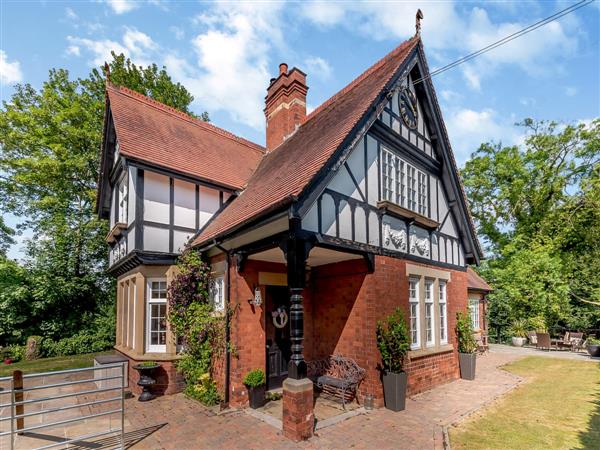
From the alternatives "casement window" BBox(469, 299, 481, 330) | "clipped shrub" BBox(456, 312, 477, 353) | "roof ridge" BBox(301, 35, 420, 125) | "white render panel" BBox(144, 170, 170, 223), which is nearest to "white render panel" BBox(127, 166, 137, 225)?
"white render panel" BBox(144, 170, 170, 223)

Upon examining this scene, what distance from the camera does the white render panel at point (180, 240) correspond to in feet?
32.6

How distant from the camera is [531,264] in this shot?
2012cm

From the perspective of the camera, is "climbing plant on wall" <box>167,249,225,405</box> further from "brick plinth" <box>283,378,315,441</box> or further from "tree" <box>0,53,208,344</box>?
"tree" <box>0,53,208,344</box>

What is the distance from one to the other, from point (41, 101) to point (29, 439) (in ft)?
65.1

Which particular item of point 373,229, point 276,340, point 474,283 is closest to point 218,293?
point 276,340

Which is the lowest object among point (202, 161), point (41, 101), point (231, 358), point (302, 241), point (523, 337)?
point (523, 337)

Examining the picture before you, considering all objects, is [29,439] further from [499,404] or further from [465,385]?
[465,385]

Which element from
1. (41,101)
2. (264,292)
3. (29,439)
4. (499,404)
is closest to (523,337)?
(499,404)

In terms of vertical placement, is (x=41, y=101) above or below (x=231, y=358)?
above

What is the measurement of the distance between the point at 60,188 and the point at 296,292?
19.4m

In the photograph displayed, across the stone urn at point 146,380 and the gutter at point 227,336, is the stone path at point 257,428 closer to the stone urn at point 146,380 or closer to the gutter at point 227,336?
the stone urn at point 146,380

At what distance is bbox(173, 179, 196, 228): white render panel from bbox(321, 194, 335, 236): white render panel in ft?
16.8

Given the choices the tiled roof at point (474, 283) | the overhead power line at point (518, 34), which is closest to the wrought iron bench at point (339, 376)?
the overhead power line at point (518, 34)

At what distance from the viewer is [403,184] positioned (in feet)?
31.1
